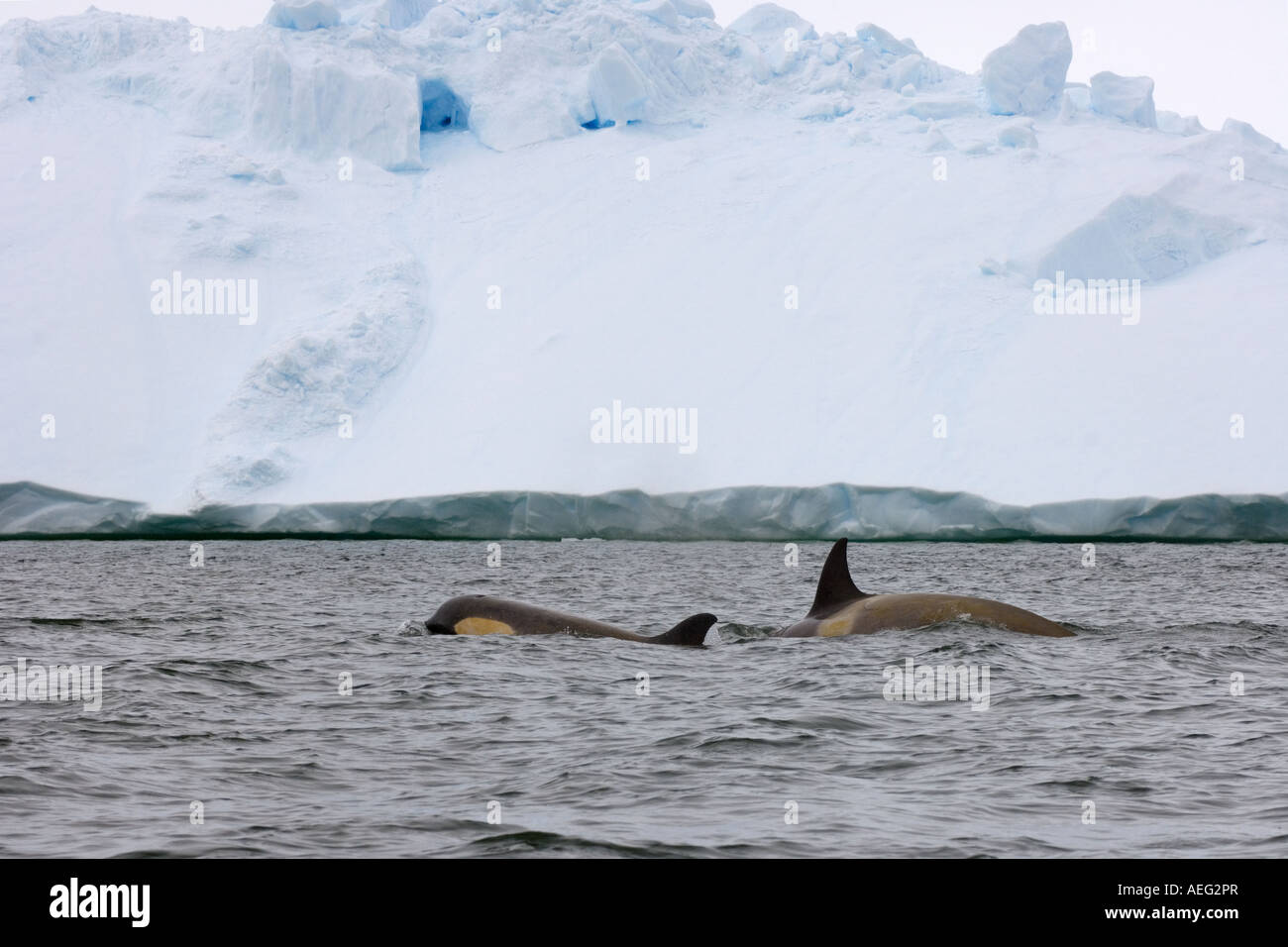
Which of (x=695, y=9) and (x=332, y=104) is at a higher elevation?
(x=695, y=9)

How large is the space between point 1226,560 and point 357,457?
81.8 ft

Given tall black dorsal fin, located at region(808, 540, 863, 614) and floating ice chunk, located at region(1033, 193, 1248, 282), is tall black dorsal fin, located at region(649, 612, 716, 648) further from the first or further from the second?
floating ice chunk, located at region(1033, 193, 1248, 282)

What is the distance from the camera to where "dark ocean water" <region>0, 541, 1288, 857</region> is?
582cm

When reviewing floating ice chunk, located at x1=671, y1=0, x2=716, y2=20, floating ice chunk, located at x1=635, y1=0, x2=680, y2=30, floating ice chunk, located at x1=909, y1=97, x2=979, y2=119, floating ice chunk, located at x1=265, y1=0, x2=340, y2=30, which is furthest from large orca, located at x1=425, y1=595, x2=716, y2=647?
floating ice chunk, located at x1=671, y1=0, x2=716, y2=20

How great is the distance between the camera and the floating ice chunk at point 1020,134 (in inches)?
2088

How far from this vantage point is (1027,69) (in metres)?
54.5

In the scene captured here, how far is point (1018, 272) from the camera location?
156 ft

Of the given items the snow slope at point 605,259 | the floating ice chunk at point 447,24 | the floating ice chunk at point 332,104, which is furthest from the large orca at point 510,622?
the floating ice chunk at point 447,24

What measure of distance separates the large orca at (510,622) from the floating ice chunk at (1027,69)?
45.3 m

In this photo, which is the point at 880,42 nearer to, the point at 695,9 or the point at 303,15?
the point at 695,9

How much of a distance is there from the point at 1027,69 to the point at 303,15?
29419 millimetres

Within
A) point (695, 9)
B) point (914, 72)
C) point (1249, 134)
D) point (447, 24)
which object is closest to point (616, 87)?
point (447, 24)

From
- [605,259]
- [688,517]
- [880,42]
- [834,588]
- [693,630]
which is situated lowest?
[693,630]

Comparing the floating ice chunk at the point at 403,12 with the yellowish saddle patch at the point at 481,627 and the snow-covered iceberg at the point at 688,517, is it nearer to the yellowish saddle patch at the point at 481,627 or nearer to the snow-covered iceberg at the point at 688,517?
the snow-covered iceberg at the point at 688,517
